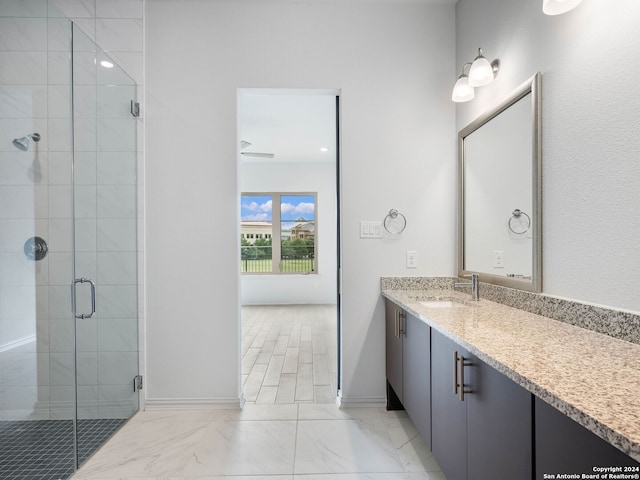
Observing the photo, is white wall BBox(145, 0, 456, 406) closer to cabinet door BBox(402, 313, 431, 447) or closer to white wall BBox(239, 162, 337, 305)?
cabinet door BBox(402, 313, 431, 447)

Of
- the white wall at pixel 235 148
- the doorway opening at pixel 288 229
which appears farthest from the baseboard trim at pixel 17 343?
the doorway opening at pixel 288 229

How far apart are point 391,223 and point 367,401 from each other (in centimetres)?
131

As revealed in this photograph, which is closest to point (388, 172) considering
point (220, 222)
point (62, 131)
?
point (220, 222)

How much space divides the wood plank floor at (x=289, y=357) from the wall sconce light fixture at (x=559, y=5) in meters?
A: 2.58

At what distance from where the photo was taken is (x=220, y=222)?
2.37m

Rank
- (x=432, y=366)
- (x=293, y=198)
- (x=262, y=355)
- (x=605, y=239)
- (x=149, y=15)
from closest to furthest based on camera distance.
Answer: (x=605, y=239) → (x=432, y=366) → (x=149, y=15) → (x=262, y=355) → (x=293, y=198)

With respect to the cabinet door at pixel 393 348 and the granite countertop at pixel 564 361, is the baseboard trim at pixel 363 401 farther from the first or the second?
the granite countertop at pixel 564 361

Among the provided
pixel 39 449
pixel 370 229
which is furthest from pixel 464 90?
pixel 39 449

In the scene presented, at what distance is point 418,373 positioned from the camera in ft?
5.63

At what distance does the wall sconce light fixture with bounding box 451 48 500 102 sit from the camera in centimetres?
A: 181

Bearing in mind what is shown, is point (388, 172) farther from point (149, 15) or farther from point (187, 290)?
point (149, 15)

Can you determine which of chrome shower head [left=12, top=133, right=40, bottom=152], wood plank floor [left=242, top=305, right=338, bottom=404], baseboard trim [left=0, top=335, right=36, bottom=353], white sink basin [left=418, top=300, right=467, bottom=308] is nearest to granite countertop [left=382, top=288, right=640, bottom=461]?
white sink basin [left=418, top=300, right=467, bottom=308]

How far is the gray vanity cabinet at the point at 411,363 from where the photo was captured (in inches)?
63.1

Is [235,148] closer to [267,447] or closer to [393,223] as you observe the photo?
[393,223]
